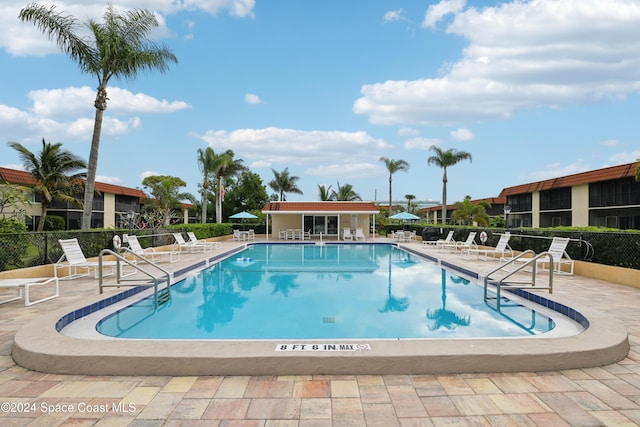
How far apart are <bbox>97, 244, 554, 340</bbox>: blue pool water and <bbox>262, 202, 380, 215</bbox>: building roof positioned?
1303cm

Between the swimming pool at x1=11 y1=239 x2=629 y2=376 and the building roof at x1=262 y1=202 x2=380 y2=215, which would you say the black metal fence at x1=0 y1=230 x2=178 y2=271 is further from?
the building roof at x1=262 y1=202 x2=380 y2=215

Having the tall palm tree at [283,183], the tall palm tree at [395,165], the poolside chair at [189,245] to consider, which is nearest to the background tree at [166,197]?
the tall palm tree at [283,183]

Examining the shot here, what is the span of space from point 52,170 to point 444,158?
28.1 meters

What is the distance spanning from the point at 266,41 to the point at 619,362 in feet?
60.8

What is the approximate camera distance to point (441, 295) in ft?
A: 28.2

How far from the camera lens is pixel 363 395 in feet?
10.4

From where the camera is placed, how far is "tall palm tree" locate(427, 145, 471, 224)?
32.5 metres

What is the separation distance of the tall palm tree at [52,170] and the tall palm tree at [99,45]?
41.9ft

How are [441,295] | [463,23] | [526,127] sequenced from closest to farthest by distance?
[441,295] → [463,23] → [526,127]

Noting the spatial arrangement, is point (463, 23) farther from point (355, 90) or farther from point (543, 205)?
point (543, 205)

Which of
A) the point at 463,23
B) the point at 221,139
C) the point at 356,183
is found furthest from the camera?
the point at 356,183

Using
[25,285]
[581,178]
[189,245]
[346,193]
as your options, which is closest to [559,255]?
[25,285]

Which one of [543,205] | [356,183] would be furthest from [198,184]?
[543,205]

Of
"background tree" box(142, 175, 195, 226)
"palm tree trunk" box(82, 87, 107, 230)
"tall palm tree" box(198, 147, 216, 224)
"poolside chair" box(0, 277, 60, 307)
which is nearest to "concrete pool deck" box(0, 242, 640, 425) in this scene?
"poolside chair" box(0, 277, 60, 307)
